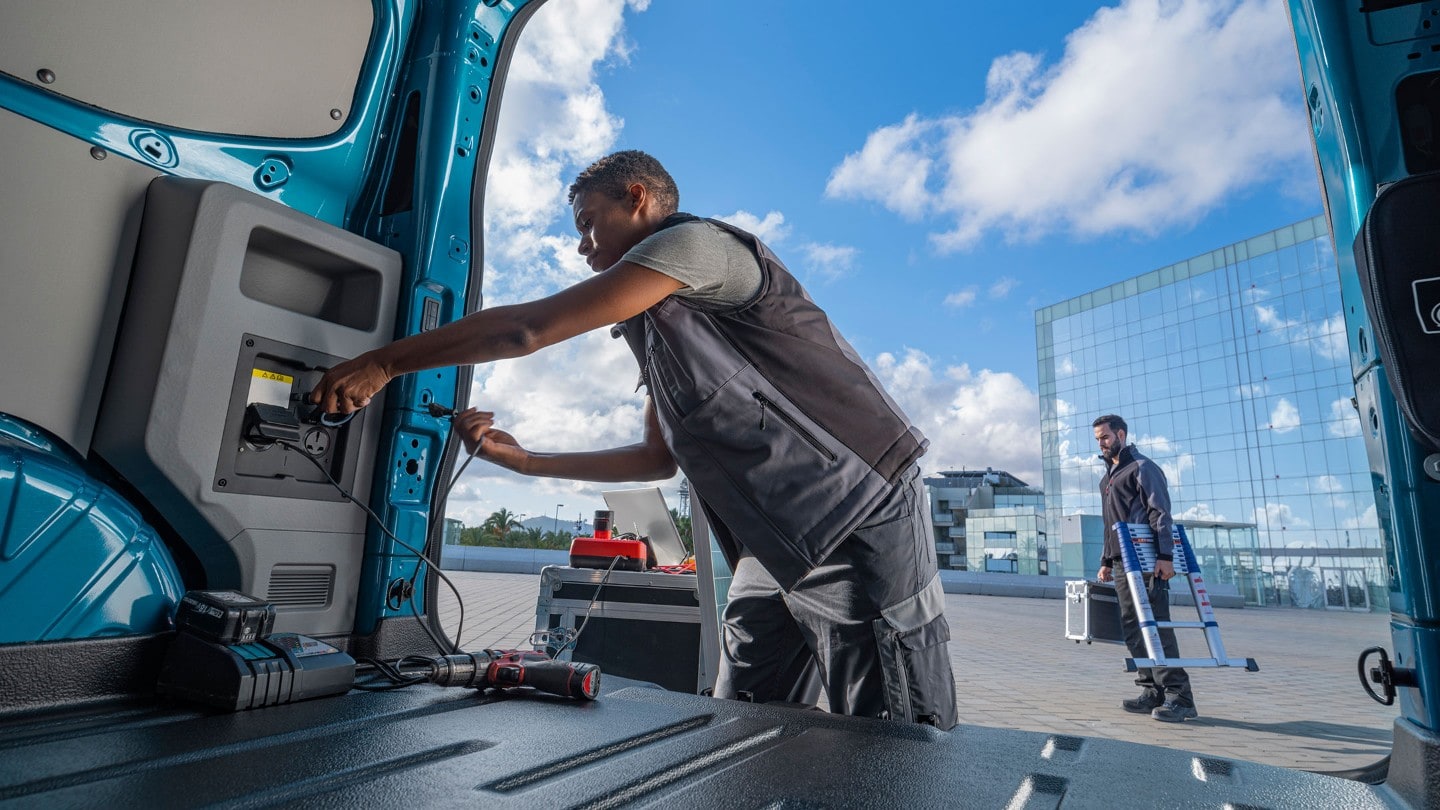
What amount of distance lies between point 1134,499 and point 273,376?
5468 mm

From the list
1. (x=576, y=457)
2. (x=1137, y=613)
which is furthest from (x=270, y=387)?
(x=1137, y=613)

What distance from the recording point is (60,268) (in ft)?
4.37

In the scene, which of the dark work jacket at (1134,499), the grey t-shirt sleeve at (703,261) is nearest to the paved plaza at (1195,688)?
the dark work jacket at (1134,499)

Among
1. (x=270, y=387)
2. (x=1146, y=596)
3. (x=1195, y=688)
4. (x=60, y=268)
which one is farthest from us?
(x=1195, y=688)

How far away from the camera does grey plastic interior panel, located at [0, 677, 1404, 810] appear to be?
2.60ft

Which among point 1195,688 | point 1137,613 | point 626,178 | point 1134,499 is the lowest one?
point 1195,688

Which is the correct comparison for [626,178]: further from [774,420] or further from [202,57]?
[202,57]

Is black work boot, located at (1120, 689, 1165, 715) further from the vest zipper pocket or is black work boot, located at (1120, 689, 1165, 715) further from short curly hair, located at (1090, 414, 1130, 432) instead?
the vest zipper pocket

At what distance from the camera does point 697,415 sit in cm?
153

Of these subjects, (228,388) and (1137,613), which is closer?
(228,388)

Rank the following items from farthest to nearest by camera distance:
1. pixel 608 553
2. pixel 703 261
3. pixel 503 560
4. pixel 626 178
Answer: pixel 503 560, pixel 608 553, pixel 626 178, pixel 703 261

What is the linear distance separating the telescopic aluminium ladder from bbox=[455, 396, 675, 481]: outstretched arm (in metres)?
3.92

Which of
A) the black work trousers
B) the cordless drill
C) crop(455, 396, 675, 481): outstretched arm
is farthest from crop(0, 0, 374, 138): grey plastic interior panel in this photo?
the black work trousers

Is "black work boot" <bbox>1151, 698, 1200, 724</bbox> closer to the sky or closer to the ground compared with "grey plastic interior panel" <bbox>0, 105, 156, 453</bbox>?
closer to the ground
